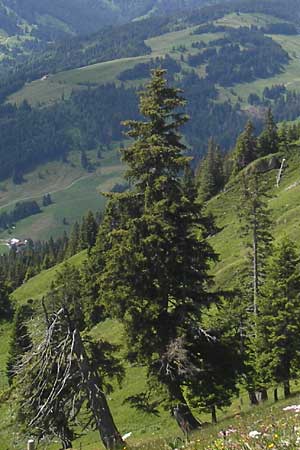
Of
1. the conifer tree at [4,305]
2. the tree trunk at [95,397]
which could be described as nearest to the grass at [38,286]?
the conifer tree at [4,305]

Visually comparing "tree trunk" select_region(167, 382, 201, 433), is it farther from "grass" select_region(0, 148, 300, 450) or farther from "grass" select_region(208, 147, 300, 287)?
"grass" select_region(208, 147, 300, 287)

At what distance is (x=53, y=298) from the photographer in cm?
Answer: 2306

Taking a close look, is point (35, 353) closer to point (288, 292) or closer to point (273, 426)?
point (273, 426)

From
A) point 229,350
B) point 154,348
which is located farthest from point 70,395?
point 229,350

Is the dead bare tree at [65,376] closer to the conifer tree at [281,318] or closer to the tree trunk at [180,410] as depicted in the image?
the tree trunk at [180,410]

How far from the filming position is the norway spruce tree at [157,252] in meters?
22.9

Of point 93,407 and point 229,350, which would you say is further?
point 229,350

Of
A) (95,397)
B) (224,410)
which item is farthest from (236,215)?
(95,397)

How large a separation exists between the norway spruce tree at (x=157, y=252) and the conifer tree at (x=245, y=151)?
9462 cm

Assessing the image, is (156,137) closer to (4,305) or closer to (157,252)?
(157,252)

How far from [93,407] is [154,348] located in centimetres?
367

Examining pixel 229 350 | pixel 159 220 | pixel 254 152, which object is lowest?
pixel 254 152

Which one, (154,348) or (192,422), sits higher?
(154,348)

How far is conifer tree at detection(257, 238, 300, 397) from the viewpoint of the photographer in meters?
34.6
